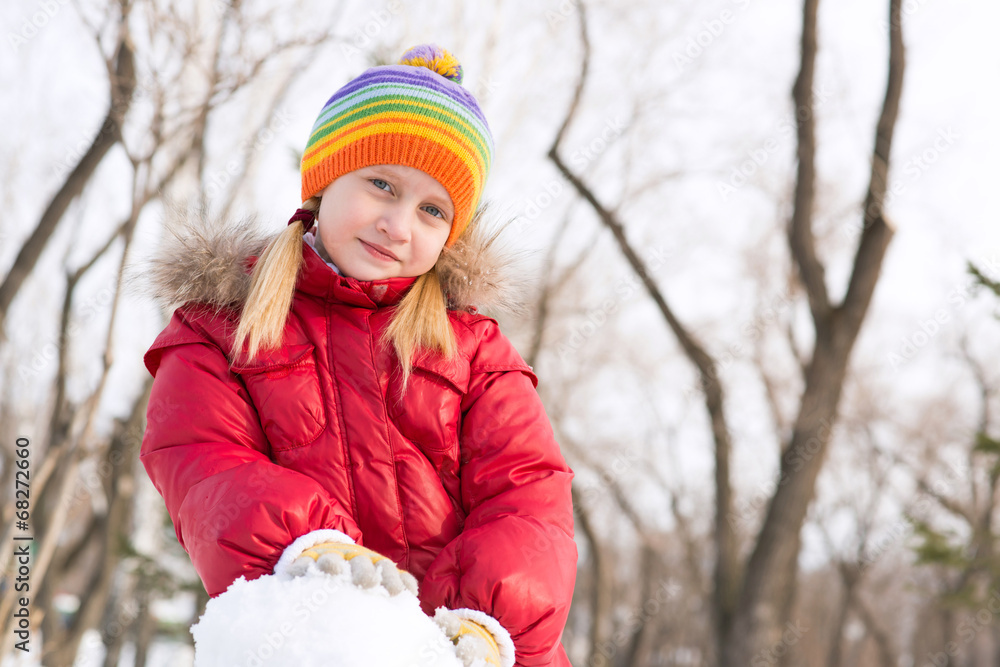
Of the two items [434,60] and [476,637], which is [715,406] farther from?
[476,637]

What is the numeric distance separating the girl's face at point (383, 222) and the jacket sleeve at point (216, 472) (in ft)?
1.18

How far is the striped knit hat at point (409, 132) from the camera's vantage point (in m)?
1.83

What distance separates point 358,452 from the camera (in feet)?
5.44

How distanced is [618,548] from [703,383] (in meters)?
28.2

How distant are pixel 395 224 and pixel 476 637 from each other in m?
0.89

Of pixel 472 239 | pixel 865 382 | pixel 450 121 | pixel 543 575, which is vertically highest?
pixel 865 382

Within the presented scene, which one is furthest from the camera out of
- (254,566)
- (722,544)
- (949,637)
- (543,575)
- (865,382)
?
(865,382)

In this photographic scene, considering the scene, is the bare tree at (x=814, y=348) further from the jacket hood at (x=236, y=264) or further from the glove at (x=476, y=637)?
the glove at (x=476, y=637)

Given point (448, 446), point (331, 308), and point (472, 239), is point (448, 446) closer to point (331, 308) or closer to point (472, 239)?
point (331, 308)

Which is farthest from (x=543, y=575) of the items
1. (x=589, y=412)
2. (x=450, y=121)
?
(x=589, y=412)

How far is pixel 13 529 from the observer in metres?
4.11

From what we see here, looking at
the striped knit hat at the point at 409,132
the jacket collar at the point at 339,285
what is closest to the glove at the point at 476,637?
Answer: the jacket collar at the point at 339,285

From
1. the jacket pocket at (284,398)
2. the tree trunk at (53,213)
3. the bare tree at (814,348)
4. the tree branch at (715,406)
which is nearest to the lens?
the jacket pocket at (284,398)

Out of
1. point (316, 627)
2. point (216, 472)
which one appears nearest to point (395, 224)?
point (216, 472)
